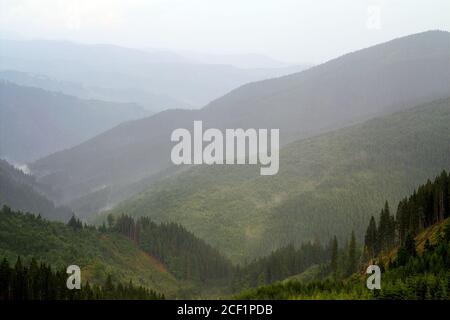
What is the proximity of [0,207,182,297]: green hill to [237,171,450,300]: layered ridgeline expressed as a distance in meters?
43.0

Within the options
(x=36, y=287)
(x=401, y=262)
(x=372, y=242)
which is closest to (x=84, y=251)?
(x=36, y=287)

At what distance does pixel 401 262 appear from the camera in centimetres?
8306

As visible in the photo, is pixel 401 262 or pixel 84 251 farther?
pixel 84 251

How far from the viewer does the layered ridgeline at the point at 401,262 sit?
2606 inches

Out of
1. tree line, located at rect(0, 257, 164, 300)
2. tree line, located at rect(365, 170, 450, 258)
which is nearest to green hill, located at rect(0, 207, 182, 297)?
tree line, located at rect(0, 257, 164, 300)

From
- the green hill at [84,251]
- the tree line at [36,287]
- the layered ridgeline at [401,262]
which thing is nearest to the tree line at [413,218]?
the layered ridgeline at [401,262]

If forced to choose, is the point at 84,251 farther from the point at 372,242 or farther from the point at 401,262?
the point at 401,262

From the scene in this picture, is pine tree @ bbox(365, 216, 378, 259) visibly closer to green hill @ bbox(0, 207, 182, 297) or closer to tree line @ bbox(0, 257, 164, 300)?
tree line @ bbox(0, 257, 164, 300)

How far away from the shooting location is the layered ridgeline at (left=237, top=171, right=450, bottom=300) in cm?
6619

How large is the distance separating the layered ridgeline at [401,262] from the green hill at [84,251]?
43.0 m

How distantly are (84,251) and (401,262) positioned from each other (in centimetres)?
8139

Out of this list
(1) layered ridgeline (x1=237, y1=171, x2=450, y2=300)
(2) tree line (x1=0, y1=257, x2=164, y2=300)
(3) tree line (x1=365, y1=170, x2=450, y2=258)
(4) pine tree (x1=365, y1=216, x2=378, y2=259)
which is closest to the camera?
(1) layered ridgeline (x1=237, y1=171, x2=450, y2=300)
